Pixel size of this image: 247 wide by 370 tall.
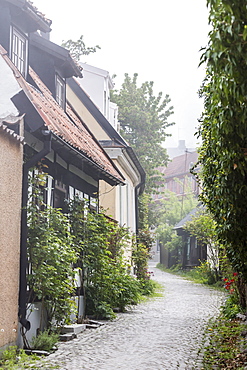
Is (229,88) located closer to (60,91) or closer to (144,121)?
(60,91)

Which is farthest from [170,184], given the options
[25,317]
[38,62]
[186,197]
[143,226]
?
[25,317]

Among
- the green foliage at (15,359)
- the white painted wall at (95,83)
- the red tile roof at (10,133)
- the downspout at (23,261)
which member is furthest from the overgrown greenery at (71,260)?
the white painted wall at (95,83)

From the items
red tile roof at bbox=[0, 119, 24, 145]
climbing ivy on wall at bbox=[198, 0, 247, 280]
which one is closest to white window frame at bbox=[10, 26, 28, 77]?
red tile roof at bbox=[0, 119, 24, 145]

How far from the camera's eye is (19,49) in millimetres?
10586

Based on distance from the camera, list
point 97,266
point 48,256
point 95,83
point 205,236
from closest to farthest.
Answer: point 48,256
point 97,266
point 95,83
point 205,236

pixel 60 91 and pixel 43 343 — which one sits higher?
pixel 60 91

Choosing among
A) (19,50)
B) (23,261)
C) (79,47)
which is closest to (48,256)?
(23,261)

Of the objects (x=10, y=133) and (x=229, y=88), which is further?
(x=10, y=133)

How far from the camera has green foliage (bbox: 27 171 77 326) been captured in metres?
8.79

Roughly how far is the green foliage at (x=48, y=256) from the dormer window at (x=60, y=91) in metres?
4.83

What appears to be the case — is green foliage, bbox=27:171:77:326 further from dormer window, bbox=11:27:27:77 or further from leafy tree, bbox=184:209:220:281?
leafy tree, bbox=184:209:220:281

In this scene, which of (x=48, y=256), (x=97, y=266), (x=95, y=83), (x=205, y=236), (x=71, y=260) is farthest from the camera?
(x=205, y=236)

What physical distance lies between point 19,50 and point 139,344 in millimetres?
5560

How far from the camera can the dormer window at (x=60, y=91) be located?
14180 millimetres
